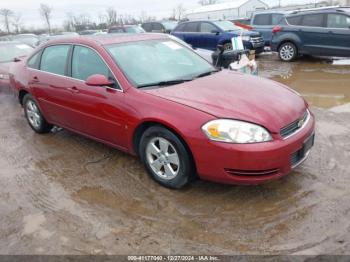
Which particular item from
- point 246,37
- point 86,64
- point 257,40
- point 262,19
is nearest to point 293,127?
point 86,64

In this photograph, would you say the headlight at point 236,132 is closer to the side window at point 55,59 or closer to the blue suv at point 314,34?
the side window at point 55,59

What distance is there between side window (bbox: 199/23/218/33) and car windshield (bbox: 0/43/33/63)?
270 inches

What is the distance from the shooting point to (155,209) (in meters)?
3.48

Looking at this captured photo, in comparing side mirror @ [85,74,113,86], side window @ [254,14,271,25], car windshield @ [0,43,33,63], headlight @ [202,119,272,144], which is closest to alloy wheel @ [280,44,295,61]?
side window @ [254,14,271,25]

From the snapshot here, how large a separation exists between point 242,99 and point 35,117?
376 cm

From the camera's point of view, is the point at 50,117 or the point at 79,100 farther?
the point at 50,117

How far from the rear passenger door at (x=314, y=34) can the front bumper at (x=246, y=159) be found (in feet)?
30.0

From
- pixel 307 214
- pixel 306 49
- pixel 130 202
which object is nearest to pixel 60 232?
pixel 130 202

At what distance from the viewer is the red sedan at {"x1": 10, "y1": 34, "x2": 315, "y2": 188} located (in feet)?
10.6

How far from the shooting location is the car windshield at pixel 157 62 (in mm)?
4031

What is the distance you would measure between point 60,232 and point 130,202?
29.3 inches

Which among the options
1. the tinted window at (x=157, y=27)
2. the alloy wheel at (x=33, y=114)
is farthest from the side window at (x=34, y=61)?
the tinted window at (x=157, y=27)

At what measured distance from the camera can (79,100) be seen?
4477 millimetres

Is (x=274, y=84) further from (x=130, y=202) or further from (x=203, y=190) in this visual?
(x=130, y=202)
